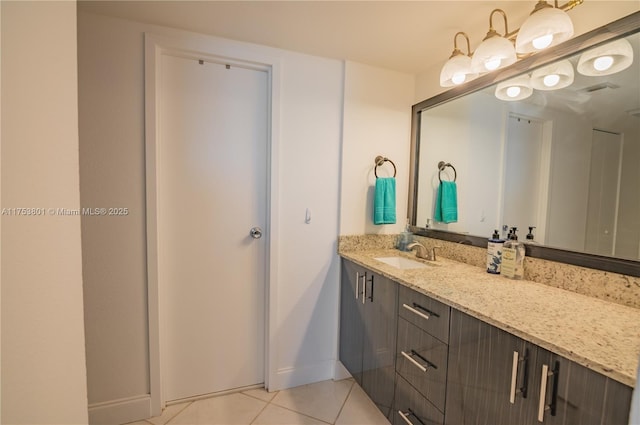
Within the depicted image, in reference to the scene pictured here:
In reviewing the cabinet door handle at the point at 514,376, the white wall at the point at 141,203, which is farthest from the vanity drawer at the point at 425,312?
the white wall at the point at 141,203

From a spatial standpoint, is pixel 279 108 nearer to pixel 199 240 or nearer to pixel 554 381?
pixel 199 240

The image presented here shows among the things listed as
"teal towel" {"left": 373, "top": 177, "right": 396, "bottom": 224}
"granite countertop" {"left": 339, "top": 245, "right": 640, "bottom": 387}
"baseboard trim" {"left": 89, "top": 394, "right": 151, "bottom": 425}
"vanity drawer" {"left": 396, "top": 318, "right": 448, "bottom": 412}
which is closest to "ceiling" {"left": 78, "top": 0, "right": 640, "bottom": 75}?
"teal towel" {"left": 373, "top": 177, "right": 396, "bottom": 224}

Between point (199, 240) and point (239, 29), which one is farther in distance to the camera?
point (199, 240)

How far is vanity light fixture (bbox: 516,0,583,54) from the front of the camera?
1.09 metres

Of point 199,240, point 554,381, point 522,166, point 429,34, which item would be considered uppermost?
point 429,34

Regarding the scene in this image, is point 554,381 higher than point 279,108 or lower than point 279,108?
lower

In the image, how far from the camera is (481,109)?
1.67m

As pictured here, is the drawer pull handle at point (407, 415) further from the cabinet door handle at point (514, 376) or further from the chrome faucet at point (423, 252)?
the chrome faucet at point (423, 252)

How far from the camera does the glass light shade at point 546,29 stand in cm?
109

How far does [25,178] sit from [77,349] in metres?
0.45

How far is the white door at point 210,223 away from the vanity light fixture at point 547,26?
Answer: 4.41ft

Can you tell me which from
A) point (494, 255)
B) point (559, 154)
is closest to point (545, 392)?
point (494, 255)

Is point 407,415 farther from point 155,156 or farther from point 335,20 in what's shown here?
point 335,20

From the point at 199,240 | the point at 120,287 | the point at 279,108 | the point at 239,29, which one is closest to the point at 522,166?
the point at 279,108
